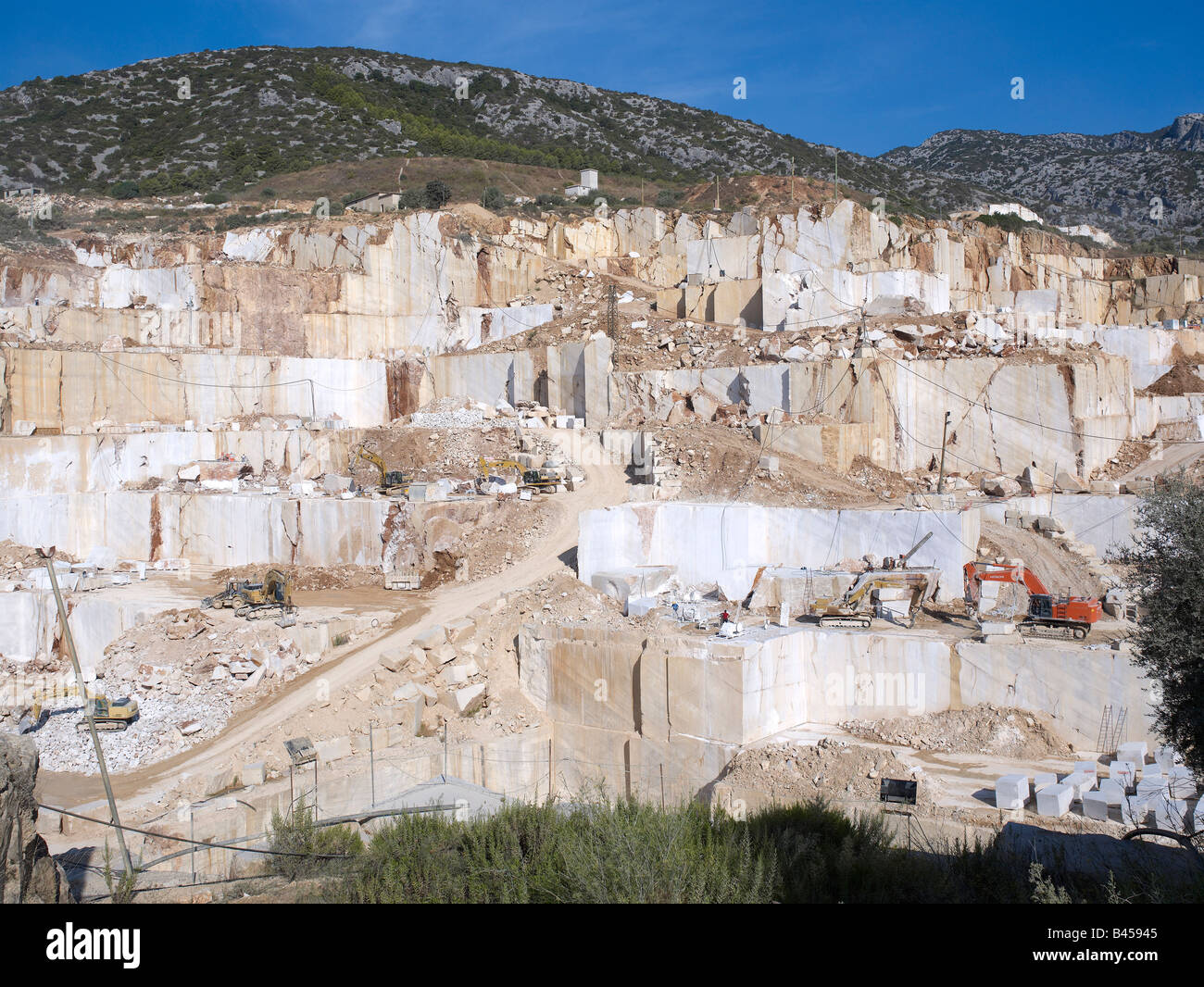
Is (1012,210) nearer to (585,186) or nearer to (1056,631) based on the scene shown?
(585,186)

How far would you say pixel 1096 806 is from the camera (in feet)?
33.5

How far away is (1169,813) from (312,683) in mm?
12243

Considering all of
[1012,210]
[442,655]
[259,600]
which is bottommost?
[442,655]

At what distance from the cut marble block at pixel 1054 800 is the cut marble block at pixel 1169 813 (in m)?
0.83

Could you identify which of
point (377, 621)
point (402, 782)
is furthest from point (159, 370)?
point (402, 782)

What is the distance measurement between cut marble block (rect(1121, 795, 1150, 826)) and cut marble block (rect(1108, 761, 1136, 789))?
0.43m

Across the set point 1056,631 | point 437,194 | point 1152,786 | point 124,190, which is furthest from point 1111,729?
point 124,190

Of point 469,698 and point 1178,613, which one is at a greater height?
point 1178,613

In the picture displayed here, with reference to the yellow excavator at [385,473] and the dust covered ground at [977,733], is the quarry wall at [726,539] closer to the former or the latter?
the dust covered ground at [977,733]

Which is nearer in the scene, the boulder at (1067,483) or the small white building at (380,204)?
the boulder at (1067,483)

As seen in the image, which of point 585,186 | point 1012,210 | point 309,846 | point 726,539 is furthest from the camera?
point 1012,210

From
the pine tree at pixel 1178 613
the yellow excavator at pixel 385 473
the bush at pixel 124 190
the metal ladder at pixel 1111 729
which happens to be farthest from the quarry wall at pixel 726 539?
the bush at pixel 124 190

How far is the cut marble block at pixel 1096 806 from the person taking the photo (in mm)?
10164

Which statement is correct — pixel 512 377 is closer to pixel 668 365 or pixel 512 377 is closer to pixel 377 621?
pixel 668 365
